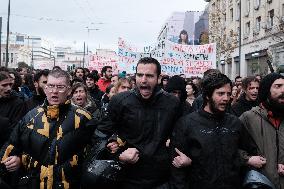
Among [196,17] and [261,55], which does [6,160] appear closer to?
[261,55]

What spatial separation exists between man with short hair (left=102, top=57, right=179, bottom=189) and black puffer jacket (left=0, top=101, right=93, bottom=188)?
330 millimetres

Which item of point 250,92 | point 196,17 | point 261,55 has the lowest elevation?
point 250,92

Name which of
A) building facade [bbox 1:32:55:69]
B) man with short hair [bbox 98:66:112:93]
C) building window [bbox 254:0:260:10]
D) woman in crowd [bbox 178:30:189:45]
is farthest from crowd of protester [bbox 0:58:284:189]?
building facade [bbox 1:32:55:69]

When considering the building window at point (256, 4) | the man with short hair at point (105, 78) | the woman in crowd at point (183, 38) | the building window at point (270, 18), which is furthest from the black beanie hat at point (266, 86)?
the woman in crowd at point (183, 38)

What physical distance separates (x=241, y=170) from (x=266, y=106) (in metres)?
0.70

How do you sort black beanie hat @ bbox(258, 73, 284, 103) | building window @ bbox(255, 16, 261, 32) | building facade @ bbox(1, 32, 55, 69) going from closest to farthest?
black beanie hat @ bbox(258, 73, 284, 103) → building window @ bbox(255, 16, 261, 32) → building facade @ bbox(1, 32, 55, 69)

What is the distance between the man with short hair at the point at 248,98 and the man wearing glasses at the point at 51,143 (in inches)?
130

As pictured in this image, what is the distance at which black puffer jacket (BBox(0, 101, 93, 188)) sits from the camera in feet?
13.0

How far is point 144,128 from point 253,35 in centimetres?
3477

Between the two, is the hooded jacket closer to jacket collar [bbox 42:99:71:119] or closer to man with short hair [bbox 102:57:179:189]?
man with short hair [bbox 102:57:179:189]

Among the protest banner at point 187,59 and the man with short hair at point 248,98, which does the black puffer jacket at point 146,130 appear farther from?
the protest banner at point 187,59

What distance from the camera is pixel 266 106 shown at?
14.2 ft

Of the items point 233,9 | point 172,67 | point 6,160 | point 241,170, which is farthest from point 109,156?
point 233,9

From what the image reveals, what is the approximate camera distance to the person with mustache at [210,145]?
12.6ft
